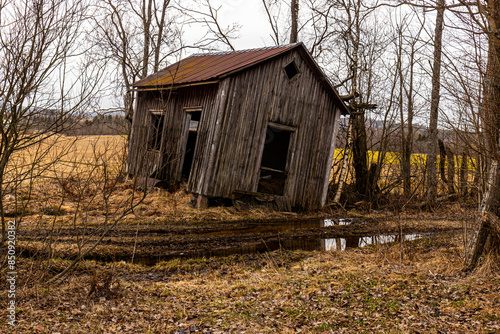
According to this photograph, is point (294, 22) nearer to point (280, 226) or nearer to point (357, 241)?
point (280, 226)

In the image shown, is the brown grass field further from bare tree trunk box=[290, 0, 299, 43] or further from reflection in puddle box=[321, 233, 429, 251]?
bare tree trunk box=[290, 0, 299, 43]

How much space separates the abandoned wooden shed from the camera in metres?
12.9

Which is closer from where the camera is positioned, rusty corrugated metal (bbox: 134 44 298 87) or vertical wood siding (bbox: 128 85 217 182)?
rusty corrugated metal (bbox: 134 44 298 87)

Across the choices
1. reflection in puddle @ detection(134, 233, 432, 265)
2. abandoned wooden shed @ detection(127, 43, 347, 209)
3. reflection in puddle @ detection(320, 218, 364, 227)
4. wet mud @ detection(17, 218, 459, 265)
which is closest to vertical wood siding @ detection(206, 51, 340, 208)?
abandoned wooden shed @ detection(127, 43, 347, 209)

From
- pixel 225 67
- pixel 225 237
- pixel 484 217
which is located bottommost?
pixel 225 237

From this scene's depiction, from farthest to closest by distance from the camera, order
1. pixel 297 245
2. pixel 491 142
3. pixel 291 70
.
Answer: pixel 291 70
pixel 297 245
pixel 491 142

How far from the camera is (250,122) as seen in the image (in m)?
13.4

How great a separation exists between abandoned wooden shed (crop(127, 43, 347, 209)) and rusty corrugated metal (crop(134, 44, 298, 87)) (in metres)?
0.06

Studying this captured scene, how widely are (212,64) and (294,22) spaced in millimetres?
7673

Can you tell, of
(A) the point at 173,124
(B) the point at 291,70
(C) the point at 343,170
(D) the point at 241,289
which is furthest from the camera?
(C) the point at 343,170

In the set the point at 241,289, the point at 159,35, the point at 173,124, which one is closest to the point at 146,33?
the point at 159,35

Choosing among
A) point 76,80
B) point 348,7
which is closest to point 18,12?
point 76,80

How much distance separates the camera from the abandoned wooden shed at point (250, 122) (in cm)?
1289

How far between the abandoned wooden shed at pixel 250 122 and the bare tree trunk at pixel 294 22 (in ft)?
19.0
